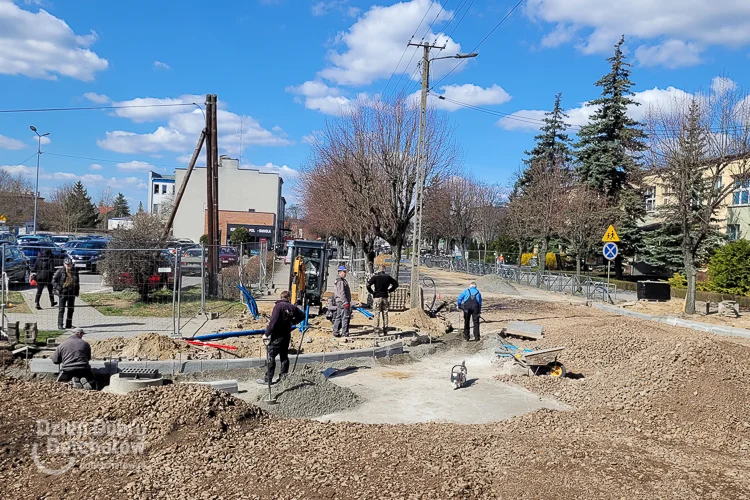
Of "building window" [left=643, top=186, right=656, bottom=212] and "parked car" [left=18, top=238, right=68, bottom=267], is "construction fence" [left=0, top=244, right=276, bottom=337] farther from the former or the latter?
"building window" [left=643, top=186, right=656, bottom=212]

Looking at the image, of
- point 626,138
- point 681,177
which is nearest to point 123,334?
point 681,177

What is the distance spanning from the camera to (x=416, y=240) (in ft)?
56.6

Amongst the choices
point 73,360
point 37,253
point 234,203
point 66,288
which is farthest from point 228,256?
point 234,203

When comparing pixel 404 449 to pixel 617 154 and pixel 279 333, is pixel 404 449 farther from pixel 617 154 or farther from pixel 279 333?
pixel 617 154

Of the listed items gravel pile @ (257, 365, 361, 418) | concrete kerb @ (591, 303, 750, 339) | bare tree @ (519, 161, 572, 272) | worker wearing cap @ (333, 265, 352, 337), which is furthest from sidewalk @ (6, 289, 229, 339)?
bare tree @ (519, 161, 572, 272)

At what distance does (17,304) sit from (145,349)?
7150 mm

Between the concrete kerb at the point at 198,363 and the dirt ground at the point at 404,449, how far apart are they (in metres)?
1.46

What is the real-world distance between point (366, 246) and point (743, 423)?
81.7 feet

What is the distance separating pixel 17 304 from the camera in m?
15.1

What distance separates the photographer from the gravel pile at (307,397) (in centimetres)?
790

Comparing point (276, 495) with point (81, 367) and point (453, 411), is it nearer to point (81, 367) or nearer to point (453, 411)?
point (453, 411)

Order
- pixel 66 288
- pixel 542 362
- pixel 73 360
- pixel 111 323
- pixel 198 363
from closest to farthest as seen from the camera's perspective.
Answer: pixel 73 360, pixel 198 363, pixel 542 362, pixel 66 288, pixel 111 323

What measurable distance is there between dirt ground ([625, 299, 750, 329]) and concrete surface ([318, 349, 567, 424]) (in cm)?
1193

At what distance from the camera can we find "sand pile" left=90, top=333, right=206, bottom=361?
33.6 ft
